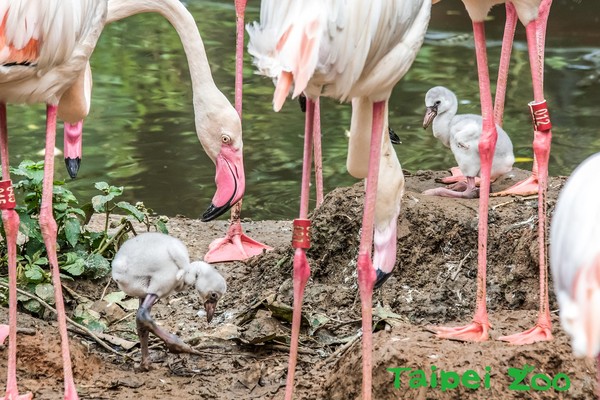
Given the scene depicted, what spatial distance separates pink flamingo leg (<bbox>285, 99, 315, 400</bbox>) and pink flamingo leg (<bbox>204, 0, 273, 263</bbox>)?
5.15ft

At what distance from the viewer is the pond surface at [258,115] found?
6984 mm

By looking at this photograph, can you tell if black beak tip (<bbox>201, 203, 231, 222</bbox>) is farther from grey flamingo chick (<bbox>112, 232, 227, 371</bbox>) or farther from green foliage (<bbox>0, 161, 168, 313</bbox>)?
grey flamingo chick (<bbox>112, 232, 227, 371</bbox>)

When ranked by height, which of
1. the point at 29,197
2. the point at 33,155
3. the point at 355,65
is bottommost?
the point at 33,155

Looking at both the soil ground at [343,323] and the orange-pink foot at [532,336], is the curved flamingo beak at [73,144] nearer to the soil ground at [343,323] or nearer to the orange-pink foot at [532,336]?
the soil ground at [343,323]

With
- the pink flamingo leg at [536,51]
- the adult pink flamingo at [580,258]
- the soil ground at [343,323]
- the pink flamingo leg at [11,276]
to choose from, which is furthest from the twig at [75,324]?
the adult pink flamingo at [580,258]

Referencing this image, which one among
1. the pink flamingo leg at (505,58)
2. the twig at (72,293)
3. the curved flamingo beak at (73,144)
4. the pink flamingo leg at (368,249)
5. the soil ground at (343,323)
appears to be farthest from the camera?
the curved flamingo beak at (73,144)

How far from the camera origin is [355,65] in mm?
3406

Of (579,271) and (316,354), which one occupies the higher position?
(579,271)

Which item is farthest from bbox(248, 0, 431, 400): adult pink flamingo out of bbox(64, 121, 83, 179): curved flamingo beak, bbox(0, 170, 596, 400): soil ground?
bbox(64, 121, 83, 179): curved flamingo beak

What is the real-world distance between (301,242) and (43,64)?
1.07 m

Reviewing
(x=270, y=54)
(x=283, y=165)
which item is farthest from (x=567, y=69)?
(x=270, y=54)

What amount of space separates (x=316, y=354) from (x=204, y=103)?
1196 millimetres

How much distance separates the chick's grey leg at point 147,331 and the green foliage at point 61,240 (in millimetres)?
601

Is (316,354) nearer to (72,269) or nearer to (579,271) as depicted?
(72,269)
